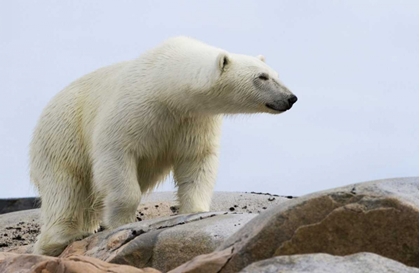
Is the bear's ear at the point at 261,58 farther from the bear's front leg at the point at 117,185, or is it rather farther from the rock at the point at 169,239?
the rock at the point at 169,239

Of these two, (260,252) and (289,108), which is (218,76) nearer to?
(289,108)

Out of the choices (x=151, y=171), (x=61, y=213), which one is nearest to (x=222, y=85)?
(x=151, y=171)

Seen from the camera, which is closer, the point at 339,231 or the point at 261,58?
the point at 339,231

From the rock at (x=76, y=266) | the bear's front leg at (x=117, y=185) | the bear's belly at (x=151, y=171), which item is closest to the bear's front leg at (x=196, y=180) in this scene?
the bear's belly at (x=151, y=171)

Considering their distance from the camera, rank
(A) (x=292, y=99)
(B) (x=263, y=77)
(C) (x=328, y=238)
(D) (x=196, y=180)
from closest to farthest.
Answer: (C) (x=328, y=238), (A) (x=292, y=99), (B) (x=263, y=77), (D) (x=196, y=180)

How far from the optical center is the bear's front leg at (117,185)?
830 cm

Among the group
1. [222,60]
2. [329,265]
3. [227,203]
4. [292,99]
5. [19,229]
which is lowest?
Answer: [19,229]

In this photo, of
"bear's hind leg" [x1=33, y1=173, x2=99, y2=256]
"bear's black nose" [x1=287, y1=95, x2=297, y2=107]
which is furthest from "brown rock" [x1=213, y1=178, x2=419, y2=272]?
"bear's hind leg" [x1=33, y1=173, x2=99, y2=256]

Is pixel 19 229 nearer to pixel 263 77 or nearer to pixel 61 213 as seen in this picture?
pixel 61 213

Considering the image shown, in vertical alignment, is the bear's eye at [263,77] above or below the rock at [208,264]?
above

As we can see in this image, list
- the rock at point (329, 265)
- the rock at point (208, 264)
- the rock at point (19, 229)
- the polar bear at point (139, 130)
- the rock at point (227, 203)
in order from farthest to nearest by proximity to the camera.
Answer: the rock at point (19, 229) < the rock at point (227, 203) < the polar bear at point (139, 130) < the rock at point (208, 264) < the rock at point (329, 265)

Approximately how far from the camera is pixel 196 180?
8.56m

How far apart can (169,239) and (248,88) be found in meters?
1.98

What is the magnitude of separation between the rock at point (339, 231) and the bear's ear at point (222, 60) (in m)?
3.40
